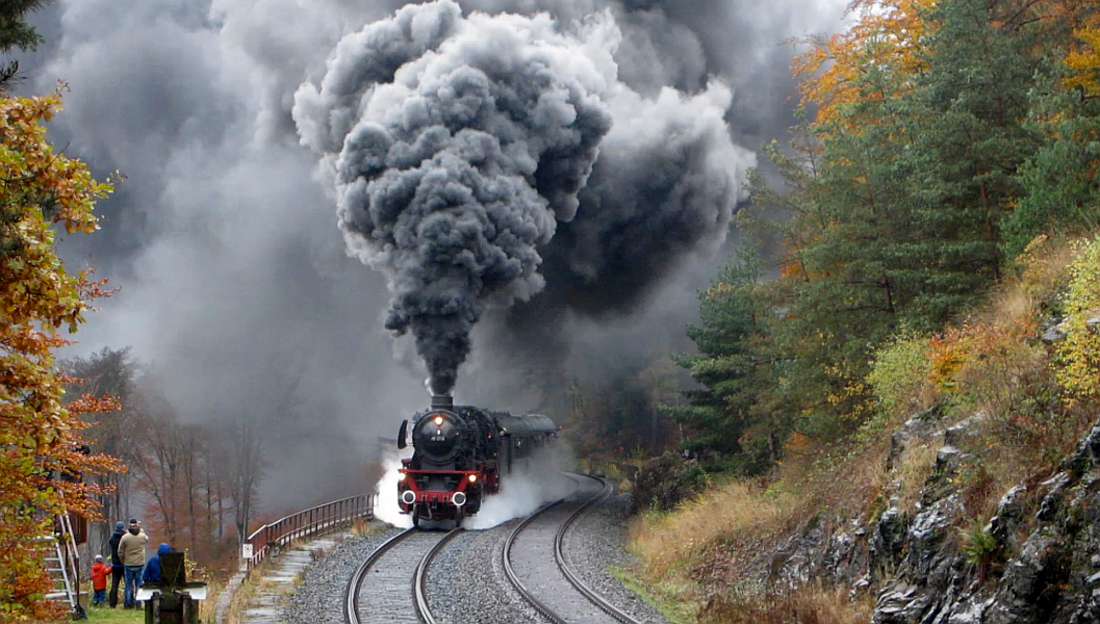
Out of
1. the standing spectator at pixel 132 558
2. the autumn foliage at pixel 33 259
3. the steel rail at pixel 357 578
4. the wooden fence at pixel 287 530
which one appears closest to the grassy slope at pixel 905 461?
the steel rail at pixel 357 578

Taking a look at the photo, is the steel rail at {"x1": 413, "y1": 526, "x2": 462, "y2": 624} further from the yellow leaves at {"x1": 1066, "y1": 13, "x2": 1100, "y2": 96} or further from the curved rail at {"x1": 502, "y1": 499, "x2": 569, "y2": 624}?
the yellow leaves at {"x1": 1066, "y1": 13, "x2": 1100, "y2": 96}

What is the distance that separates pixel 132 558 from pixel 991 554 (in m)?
8.55

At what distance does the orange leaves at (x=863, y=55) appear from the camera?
1667 centimetres

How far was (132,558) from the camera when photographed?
10.4 metres

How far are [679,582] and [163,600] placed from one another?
693cm

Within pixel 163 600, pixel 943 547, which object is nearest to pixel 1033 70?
pixel 943 547

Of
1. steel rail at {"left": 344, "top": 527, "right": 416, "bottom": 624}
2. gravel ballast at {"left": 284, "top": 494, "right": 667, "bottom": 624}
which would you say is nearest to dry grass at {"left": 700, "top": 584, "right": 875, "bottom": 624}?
gravel ballast at {"left": 284, "top": 494, "right": 667, "bottom": 624}

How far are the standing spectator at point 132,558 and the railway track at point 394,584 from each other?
90.3 inches

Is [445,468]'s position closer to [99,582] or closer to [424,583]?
[424,583]


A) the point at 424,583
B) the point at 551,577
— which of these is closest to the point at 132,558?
the point at 424,583

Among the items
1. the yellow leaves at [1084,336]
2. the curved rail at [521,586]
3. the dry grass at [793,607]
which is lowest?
the dry grass at [793,607]

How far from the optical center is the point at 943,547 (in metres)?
7.36

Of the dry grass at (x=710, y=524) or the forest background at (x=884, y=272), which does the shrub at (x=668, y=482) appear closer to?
the forest background at (x=884, y=272)

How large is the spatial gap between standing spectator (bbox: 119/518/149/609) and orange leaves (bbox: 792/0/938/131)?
40.2ft
